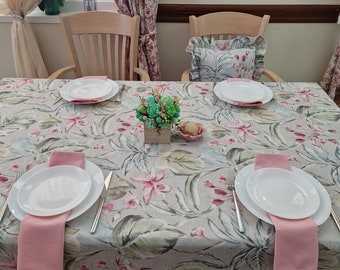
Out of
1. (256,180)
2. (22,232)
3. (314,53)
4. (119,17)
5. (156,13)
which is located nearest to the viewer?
(22,232)

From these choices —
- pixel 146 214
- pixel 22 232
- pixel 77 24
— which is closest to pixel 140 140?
pixel 146 214

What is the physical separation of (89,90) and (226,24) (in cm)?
91

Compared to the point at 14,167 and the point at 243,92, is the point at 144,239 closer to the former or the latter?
the point at 14,167

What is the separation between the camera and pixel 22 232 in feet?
2.34

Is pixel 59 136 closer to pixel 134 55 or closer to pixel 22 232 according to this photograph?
pixel 22 232

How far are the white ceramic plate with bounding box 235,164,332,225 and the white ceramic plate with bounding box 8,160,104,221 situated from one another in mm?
381

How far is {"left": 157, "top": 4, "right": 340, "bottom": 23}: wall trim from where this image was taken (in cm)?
186

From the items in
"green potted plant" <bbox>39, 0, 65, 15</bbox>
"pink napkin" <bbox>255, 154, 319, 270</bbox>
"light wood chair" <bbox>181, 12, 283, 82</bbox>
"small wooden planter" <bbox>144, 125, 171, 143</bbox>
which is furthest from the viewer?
"green potted plant" <bbox>39, 0, 65, 15</bbox>

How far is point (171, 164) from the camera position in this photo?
919mm

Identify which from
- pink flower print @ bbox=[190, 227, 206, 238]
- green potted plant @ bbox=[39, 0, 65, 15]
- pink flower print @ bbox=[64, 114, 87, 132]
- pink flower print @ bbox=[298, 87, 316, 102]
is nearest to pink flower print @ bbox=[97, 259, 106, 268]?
pink flower print @ bbox=[190, 227, 206, 238]

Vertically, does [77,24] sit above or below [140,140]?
above

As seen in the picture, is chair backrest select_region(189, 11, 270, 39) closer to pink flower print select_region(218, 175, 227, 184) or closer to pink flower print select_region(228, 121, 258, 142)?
pink flower print select_region(228, 121, 258, 142)

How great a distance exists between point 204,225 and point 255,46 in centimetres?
121

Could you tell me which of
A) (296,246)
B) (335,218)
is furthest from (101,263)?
(335,218)
